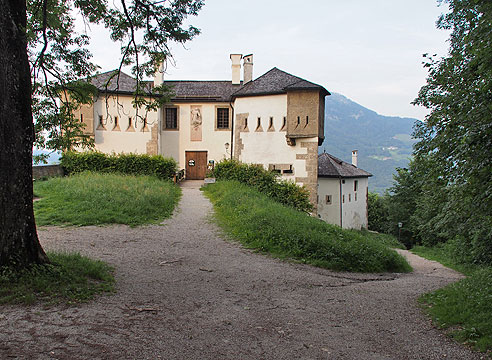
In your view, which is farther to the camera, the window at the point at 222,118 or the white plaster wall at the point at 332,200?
the white plaster wall at the point at 332,200

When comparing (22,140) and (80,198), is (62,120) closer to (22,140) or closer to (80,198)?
(22,140)

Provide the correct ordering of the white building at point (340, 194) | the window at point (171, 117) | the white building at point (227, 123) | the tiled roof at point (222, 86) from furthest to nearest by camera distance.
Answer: the white building at point (340, 194) < the window at point (171, 117) < the tiled roof at point (222, 86) < the white building at point (227, 123)

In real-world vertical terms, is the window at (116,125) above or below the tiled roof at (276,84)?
below

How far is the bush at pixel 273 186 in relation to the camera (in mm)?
22547

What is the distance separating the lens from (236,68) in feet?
101

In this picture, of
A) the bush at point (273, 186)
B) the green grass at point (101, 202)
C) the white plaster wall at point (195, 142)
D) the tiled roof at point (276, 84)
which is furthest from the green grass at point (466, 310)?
the white plaster wall at point (195, 142)

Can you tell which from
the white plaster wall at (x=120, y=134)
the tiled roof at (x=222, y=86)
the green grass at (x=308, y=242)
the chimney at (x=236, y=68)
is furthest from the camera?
the chimney at (x=236, y=68)

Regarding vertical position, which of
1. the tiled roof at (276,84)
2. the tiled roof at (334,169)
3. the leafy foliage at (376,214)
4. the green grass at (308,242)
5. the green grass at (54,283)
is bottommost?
the leafy foliage at (376,214)

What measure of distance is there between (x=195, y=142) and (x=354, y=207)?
16146mm

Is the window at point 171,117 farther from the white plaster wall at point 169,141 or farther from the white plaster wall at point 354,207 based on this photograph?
the white plaster wall at point 354,207

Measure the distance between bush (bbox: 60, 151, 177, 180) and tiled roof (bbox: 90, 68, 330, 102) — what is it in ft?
13.0

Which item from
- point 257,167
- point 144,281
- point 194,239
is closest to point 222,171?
point 257,167

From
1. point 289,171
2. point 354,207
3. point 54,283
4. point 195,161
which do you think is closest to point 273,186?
point 289,171

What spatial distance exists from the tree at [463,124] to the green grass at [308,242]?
78.4 inches
